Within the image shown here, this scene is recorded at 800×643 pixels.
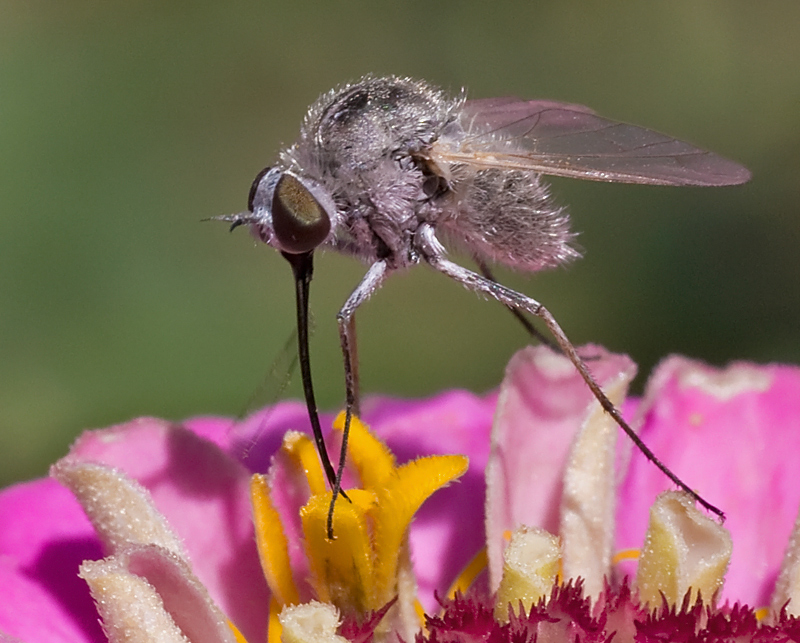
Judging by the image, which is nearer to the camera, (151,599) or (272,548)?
(151,599)

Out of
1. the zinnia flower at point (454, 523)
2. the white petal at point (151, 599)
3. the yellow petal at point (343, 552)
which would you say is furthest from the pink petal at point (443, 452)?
the white petal at point (151, 599)

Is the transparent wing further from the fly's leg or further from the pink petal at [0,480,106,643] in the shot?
the pink petal at [0,480,106,643]

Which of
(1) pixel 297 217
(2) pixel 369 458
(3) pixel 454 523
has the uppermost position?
(1) pixel 297 217

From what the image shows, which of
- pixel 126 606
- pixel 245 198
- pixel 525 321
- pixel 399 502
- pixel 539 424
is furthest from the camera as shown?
pixel 245 198

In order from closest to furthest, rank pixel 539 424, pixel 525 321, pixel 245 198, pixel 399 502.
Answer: pixel 399 502
pixel 539 424
pixel 525 321
pixel 245 198

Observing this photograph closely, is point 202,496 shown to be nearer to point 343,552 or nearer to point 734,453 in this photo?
point 343,552

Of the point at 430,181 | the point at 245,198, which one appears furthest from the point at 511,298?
the point at 245,198

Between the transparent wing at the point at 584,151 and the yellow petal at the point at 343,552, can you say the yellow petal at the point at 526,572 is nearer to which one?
the yellow petal at the point at 343,552
